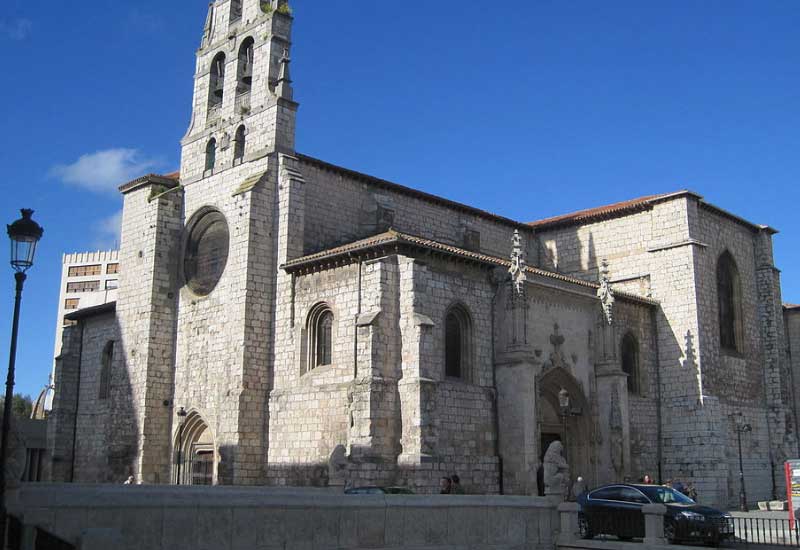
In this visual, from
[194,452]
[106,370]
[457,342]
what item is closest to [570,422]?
[457,342]

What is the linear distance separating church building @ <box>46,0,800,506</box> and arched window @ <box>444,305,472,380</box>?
2.7 inches

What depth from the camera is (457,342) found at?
25.9m

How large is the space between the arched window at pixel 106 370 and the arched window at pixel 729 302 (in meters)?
24.5

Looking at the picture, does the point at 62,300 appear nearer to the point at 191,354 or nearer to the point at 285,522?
the point at 191,354

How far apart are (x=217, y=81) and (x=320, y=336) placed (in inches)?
467

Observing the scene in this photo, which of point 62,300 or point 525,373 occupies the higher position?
point 62,300

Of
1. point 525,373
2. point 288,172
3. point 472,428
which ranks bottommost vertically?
point 472,428

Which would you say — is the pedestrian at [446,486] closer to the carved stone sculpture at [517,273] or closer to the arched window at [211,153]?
the carved stone sculpture at [517,273]

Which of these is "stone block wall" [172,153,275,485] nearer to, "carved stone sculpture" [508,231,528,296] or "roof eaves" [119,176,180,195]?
"roof eaves" [119,176,180,195]

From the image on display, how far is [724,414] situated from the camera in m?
32.8

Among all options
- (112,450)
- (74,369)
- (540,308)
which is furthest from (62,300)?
(540,308)

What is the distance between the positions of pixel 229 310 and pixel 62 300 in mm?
64021

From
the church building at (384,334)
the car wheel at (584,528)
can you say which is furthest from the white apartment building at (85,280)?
the car wheel at (584,528)

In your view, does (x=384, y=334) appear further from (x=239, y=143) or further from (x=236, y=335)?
(x=239, y=143)
